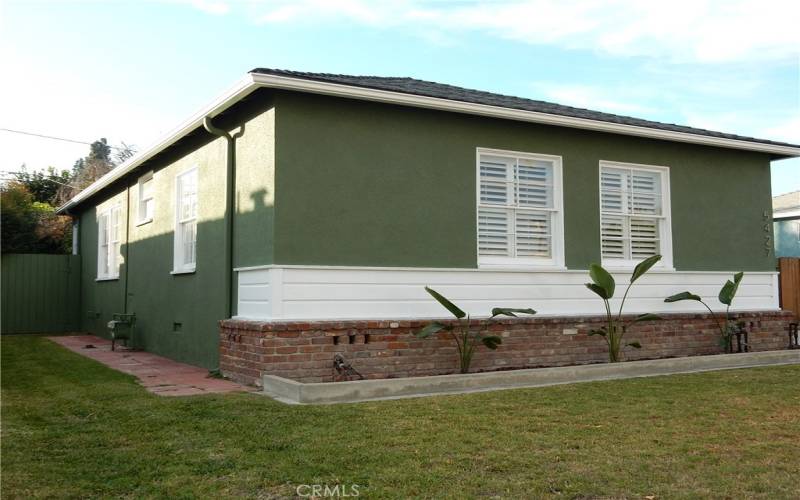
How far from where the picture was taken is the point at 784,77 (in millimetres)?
13695

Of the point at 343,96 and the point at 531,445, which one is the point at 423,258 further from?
the point at 531,445

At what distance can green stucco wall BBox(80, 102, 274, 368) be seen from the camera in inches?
345

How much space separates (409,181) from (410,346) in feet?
6.68

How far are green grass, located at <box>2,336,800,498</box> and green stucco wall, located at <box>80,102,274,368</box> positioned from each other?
A: 224 centimetres

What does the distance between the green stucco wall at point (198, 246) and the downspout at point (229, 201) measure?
12 centimetres

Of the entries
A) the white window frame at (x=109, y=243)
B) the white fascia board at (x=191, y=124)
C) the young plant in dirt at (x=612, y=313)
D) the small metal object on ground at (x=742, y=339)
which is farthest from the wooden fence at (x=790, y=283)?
the white window frame at (x=109, y=243)

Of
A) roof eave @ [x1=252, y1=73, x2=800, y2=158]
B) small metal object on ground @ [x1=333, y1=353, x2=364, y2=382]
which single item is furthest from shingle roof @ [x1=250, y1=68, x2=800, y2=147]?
small metal object on ground @ [x1=333, y1=353, x2=364, y2=382]

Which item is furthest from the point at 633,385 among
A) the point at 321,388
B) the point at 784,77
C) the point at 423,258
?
the point at 784,77

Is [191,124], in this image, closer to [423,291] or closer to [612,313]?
[423,291]

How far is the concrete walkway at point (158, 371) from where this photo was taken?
26.6ft

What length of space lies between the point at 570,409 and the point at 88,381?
5.66m

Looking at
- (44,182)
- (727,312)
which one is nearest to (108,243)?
(727,312)

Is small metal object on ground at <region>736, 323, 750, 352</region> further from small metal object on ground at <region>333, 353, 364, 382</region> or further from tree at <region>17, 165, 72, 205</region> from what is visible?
tree at <region>17, 165, 72, 205</region>

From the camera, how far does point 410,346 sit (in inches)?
349
